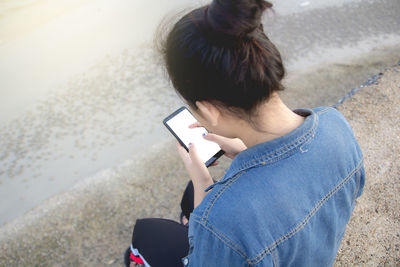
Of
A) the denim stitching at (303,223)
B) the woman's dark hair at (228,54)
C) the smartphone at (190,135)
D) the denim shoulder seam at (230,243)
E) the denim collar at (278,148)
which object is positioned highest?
the woman's dark hair at (228,54)

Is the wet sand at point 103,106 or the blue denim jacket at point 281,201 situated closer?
the blue denim jacket at point 281,201

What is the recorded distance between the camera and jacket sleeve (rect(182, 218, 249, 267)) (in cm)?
56

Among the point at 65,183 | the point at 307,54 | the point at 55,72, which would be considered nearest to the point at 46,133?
the point at 65,183

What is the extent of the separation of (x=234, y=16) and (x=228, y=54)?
64 millimetres

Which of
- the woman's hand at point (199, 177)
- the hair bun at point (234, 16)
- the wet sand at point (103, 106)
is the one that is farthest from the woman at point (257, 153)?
the wet sand at point (103, 106)

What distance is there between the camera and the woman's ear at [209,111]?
0.64 metres

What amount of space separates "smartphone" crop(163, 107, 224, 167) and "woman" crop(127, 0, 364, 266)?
18.8 inches

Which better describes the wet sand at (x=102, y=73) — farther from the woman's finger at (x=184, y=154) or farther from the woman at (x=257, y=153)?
the woman at (x=257, y=153)

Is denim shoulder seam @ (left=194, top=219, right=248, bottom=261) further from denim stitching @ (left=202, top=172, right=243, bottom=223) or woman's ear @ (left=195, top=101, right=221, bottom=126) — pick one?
woman's ear @ (left=195, top=101, right=221, bottom=126)

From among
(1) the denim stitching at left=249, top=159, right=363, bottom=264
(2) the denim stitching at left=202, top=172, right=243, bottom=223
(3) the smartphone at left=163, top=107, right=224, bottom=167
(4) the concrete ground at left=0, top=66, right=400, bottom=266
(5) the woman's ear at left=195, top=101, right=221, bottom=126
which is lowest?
(4) the concrete ground at left=0, top=66, right=400, bottom=266

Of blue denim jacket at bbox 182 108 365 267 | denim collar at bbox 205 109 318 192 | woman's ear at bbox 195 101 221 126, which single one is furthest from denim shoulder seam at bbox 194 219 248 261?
woman's ear at bbox 195 101 221 126

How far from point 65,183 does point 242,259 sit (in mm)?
1653

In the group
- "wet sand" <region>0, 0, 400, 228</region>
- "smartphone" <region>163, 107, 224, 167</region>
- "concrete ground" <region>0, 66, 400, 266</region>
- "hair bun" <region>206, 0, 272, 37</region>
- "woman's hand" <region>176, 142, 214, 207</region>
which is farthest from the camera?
"wet sand" <region>0, 0, 400, 228</region>

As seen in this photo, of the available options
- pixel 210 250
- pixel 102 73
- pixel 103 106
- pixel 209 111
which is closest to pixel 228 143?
pixel 209 111
